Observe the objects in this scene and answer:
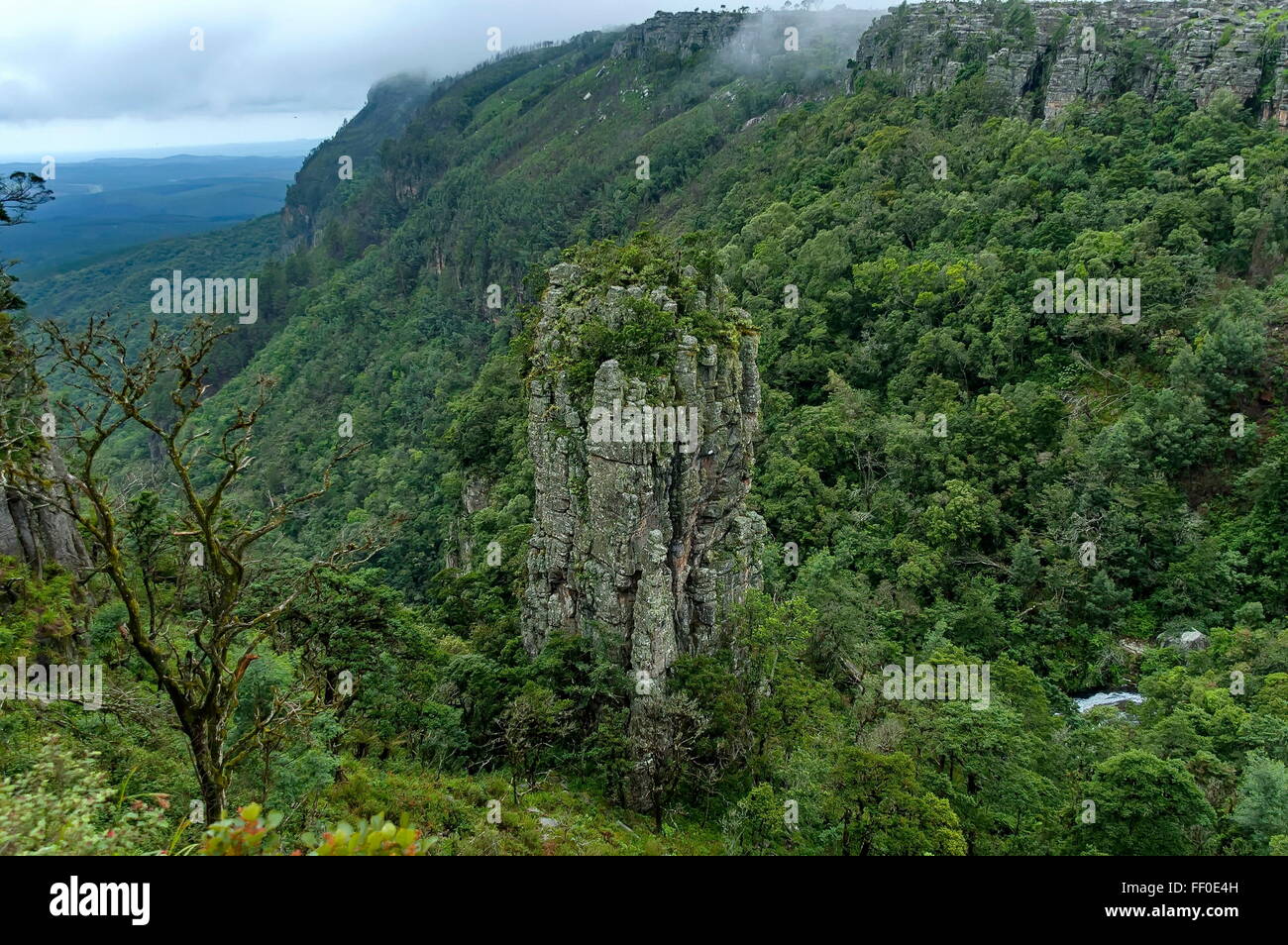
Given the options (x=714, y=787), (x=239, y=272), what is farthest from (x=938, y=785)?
(x=239, y=272)

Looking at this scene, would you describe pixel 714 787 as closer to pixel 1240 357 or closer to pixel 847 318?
pixel 1240 357

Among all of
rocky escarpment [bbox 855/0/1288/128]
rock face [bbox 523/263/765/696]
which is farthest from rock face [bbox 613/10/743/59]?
rock face [bbox 523/263/765/696]

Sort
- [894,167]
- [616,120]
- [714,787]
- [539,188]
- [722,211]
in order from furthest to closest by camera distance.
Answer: [616,120] < [539,188] < [722,211] < [894,167] < [714,787]

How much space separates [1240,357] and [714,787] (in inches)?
1527

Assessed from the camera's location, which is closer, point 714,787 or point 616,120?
point 714,787

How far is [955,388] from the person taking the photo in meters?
51.4

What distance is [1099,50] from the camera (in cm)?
6944
